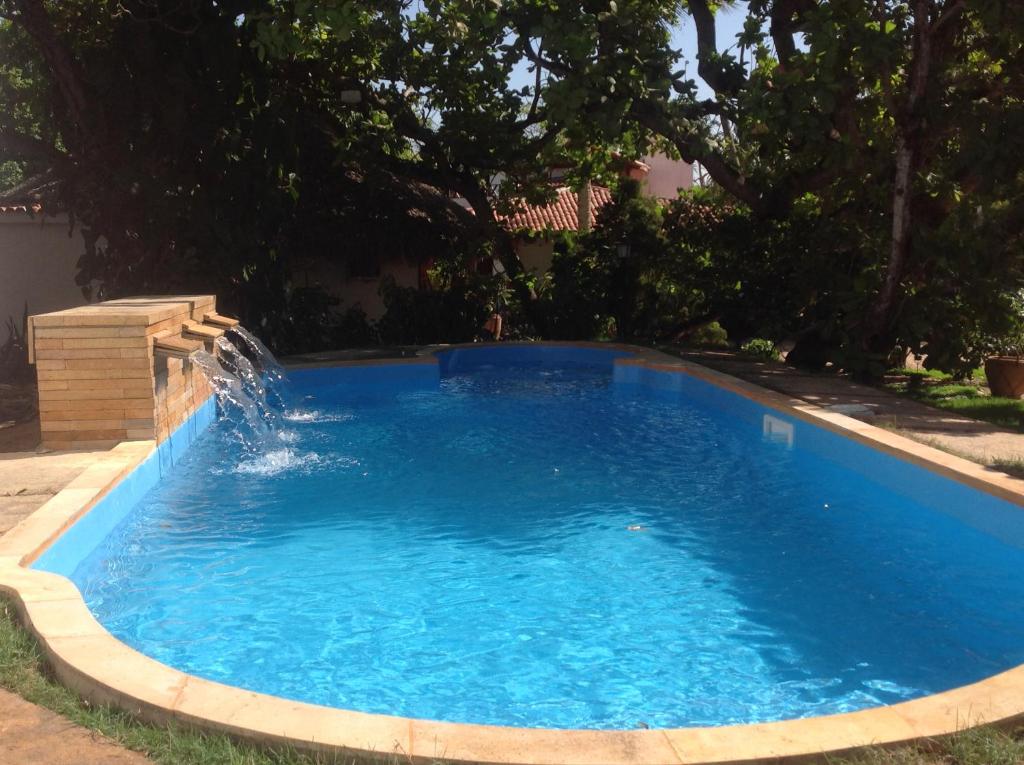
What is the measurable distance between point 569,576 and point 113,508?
3.04 meters

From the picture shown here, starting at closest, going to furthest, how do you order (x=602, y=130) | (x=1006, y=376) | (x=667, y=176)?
(x=1006, y=376) → (x=602, y=130) → (x=667, y=176)

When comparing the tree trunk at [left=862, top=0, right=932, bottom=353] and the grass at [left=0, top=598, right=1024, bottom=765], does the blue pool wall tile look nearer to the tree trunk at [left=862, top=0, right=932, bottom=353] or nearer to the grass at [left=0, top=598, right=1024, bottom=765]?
the grass at [left=0, top=598, right=1024, bottom=765]

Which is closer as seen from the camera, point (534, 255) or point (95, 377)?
point (95, 377)

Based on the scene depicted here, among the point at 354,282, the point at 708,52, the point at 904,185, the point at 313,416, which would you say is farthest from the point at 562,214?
the point at 313,416

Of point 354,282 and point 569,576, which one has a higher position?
point 354,282

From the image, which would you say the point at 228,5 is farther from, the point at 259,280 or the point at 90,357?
the point at 90,357

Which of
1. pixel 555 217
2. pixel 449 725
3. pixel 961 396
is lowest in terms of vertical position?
pixel 449 725

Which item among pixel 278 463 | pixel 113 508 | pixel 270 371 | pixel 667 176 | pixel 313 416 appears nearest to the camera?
pixel 113 508

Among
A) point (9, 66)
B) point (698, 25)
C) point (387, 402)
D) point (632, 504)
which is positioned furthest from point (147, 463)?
Result: point (9, 66)

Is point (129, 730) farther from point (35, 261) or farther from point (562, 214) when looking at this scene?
point (562, 214)

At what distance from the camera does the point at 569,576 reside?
246 inches

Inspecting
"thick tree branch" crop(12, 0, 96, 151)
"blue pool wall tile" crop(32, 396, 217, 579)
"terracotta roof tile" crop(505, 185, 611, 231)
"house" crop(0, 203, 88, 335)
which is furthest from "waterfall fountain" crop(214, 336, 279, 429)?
"terracotta roof tile" crop(505, 185, 611, 231)

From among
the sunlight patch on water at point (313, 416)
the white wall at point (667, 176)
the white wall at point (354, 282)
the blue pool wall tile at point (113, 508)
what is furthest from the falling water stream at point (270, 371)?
the white wall at point (667, 176)

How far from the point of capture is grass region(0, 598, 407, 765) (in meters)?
3.32
